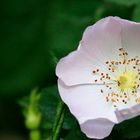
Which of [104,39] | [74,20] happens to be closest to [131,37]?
[104,39]

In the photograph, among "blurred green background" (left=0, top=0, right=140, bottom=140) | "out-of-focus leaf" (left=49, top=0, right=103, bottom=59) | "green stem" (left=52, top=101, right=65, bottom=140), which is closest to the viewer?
"green stem" (left=52, top=101, right=65, bottom=140)

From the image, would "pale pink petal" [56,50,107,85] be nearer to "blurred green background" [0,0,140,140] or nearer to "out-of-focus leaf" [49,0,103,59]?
"out-of-focus leaf" [49,0,103,59]

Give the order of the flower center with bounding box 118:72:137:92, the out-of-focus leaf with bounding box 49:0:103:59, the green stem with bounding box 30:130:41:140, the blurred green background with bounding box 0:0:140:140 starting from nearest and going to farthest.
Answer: the flower center with bounding box 118:72:137:92 → the green stem with bounding box 30:130:41:140 → the out-of-focus leaf with bounding box 49:0:103:59 → the blurred green background with bounding box 0:0:140:140

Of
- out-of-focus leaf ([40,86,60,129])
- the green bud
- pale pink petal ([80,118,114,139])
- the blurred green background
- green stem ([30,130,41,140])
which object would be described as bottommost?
the blurred green background

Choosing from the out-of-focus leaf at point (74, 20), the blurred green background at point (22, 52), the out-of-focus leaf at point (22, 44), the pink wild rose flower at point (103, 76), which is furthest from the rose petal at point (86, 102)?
the out-of-focus leaf at point (22, 44)

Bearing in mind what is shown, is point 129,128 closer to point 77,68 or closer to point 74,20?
point 77,68

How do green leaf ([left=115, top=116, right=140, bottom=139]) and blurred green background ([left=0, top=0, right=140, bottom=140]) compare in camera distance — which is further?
blurred green background ([left=0, top=0, right=140, bottom=140])

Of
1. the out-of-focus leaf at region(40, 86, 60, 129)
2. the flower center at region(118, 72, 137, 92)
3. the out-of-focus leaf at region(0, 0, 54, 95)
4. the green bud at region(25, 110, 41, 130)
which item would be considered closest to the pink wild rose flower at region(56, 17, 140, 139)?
Answer: the flower center at region(118, 72, 137, 92)
